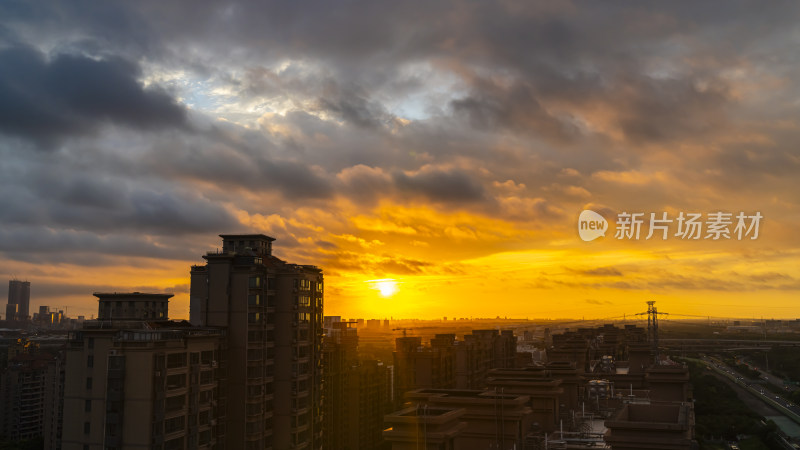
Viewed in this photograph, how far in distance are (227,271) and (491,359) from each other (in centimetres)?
7332

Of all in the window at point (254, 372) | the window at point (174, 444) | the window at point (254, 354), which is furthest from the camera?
the window at point (254, 354)

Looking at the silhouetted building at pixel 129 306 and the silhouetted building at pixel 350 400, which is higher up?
the silhouetted building at pixel 129 306

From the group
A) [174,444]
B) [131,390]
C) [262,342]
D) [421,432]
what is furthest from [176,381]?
[421,432]

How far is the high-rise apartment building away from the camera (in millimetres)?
45875

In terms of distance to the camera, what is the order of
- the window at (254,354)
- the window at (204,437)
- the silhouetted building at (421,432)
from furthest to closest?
the window at (254,354) → the window at (204,437) → the silhouetted building at (421,432)

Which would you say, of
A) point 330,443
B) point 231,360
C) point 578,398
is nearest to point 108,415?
point 231,360

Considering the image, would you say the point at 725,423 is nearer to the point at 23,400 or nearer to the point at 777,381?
the point at 777,381

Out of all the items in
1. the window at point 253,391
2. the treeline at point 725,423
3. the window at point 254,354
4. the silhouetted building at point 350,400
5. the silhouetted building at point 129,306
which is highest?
the silhouetted building at point 129,306

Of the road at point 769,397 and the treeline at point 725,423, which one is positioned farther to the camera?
the road at point 769,397

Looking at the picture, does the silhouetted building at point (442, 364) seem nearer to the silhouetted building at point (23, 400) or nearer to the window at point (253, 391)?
the window at point (253, 391)

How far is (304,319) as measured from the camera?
167 ft

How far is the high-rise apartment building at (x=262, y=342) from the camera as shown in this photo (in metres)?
45.9

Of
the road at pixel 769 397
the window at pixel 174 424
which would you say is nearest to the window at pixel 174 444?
the window at pixel 174 424

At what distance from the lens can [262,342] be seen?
4697 centimetres
